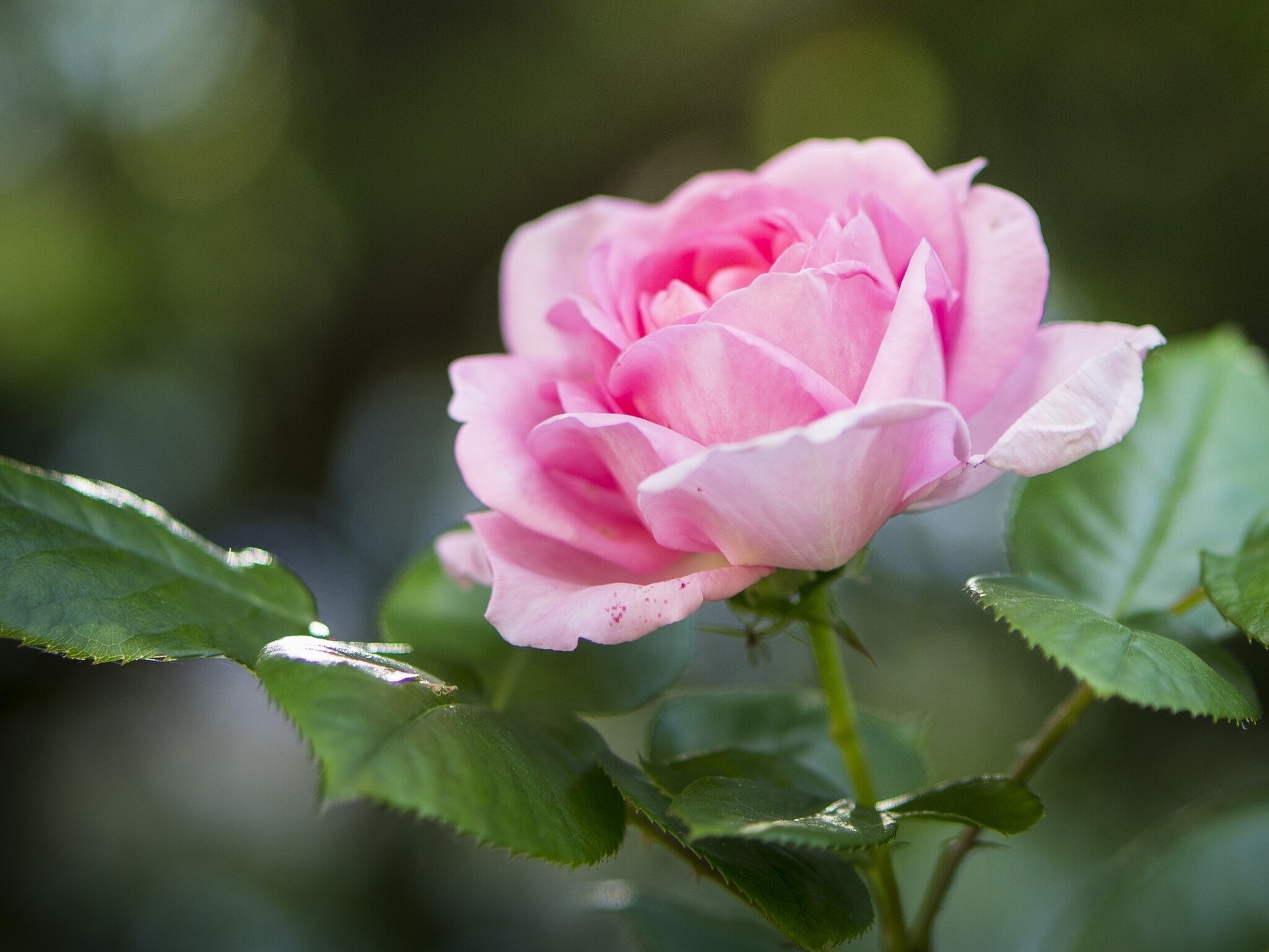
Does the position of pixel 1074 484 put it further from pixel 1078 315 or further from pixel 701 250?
pixel 1078 315

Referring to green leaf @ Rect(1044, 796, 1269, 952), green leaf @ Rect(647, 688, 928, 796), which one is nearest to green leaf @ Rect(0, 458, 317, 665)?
green leaf @ Rect(647, 688, 928, 796)

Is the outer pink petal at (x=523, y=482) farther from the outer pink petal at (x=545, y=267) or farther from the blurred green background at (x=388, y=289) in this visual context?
the blurred green background at (x=388, y=289)

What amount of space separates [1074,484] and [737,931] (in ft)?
1.22

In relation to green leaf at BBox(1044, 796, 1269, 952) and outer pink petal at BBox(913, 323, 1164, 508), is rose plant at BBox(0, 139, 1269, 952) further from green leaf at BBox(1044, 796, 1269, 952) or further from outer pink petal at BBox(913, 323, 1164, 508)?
green leaf at BBox(1044, 796, 1269, 952)

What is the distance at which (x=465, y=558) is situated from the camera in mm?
475

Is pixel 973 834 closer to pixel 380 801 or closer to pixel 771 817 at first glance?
pixel 771 817

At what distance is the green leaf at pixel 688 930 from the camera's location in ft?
2.08

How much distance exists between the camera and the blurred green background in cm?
201

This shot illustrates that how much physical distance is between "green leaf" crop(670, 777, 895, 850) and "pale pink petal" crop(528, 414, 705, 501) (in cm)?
12

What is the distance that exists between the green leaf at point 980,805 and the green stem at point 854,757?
2.1 inches

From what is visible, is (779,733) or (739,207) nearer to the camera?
(739,207)

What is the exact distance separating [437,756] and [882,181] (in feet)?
1.13

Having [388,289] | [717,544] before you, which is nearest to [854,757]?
[717,544]

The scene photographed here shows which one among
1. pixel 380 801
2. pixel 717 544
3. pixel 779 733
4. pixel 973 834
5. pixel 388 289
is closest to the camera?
pixel 380 801
